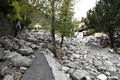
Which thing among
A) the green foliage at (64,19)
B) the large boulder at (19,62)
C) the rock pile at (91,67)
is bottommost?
the rock pile at (91,67)

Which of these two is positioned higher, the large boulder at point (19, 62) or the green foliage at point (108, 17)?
the green foliage at point (108, 17)

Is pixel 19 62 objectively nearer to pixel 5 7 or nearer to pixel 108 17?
pixel 5 7

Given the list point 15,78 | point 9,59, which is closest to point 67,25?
point 9,59

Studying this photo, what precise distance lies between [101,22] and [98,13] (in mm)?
1146

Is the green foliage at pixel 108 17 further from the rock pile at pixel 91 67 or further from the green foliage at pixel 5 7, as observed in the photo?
the green foliage at pixel 5 7

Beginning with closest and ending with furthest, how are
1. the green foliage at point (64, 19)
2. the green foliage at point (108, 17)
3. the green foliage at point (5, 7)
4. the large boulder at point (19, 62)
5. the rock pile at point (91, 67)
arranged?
the large boulder at point (19, 62) < the green foliage at point (5, 7) < the rock pile at point (91, 67) < the green foliage at point (64, 19) < the green foliage at point (108, 17)

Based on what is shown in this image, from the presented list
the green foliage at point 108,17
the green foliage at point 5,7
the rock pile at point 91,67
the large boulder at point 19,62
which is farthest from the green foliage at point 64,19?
the large boulder at point 19,62

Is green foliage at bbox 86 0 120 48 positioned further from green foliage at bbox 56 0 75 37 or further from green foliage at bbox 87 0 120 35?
green foliage at bbox 56 0 75 37

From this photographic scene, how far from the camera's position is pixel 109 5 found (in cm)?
866

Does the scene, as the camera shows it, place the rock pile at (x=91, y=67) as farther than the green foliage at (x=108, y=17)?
No

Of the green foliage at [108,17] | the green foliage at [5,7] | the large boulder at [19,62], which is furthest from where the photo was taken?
the green foliage at [108,17]

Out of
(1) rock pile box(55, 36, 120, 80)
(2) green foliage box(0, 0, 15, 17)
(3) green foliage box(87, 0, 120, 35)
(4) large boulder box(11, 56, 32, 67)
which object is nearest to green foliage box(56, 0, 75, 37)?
(1) rock pile box(55, 36, 120, 80)

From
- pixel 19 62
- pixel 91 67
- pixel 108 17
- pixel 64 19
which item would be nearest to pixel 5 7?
pixel 19 62

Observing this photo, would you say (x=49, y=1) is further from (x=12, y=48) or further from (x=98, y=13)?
(x=98, y=13)
